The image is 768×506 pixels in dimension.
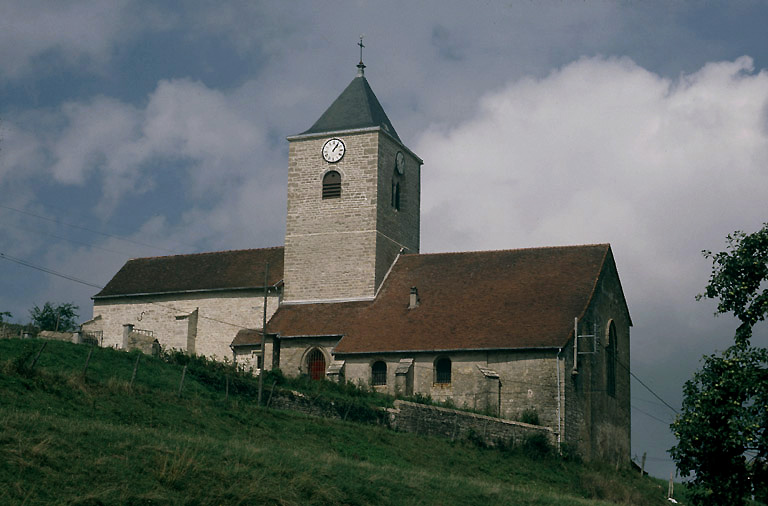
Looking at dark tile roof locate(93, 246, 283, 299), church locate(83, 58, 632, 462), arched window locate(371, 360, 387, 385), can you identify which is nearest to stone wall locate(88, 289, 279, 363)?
church locate(83, 58, 632, 462)

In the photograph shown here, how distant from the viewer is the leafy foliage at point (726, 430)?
21078mm

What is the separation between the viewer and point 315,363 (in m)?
43.9

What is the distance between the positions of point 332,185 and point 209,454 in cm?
2801

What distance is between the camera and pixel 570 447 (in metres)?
37.4

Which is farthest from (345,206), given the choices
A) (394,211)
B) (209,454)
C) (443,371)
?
(209,454)

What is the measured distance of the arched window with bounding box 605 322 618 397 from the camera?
140ft

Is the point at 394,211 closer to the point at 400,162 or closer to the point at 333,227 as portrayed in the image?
the point at 400,162

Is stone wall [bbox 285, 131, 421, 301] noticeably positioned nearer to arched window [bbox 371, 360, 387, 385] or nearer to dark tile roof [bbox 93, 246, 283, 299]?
dark tile roof [bbox 93, 246, 283, 299]

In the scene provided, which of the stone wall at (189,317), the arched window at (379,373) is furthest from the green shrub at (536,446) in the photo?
the stone wall at (189,317)

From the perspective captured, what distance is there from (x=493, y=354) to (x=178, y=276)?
18938mm

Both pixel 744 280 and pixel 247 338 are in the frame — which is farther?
pixel 247 338

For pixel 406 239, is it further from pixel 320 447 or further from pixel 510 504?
pixel 510 504

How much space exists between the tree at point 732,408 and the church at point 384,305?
50.7ft

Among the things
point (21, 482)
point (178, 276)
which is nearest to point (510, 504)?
point (21, 482)
